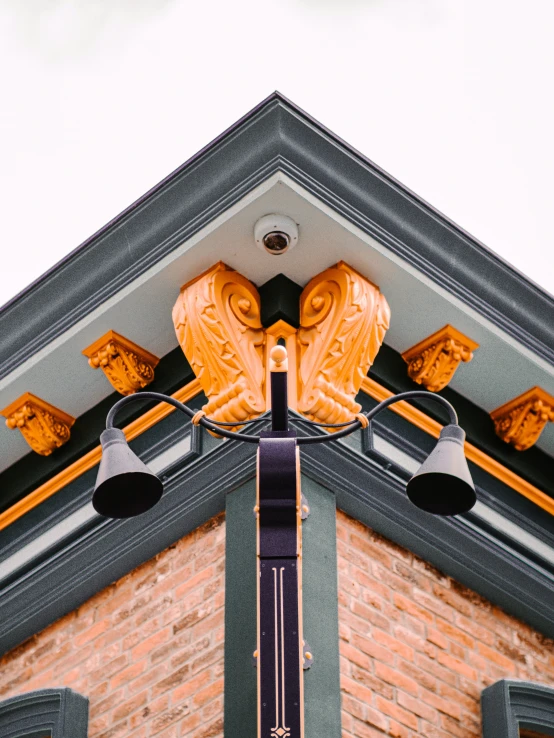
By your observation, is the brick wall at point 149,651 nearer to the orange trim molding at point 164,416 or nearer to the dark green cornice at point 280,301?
the orange trim molding at point 164,416

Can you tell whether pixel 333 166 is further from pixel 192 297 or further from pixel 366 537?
pixel 366 537

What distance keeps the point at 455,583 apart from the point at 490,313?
133 cm

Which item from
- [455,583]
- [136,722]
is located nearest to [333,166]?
[455,583]

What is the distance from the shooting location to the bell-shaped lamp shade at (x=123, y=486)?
7.00 m

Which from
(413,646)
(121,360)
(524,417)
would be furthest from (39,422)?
(524,417)

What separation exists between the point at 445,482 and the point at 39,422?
2847 millimetres

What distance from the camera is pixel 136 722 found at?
7801 mm

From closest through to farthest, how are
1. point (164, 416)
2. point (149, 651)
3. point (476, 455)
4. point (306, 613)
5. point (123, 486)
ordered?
point (123, 486)
point (306, 613)
point (149, 651)
point (164, 416)
point (476, 455)

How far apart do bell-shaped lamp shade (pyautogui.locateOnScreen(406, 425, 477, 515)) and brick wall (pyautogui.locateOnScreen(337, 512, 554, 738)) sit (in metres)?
0.91

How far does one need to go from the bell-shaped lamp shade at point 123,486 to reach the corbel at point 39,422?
84.6 inches

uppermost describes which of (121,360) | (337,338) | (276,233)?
(276,233)

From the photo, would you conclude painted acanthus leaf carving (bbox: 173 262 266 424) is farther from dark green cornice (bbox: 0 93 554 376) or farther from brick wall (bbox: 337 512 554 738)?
brick wall (bbox: 337 512 554 738)

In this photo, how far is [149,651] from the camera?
8.02m

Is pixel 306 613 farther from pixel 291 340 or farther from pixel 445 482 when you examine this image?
pixel 291 340
